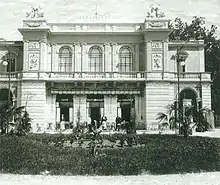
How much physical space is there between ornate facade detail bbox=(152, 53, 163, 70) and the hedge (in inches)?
625

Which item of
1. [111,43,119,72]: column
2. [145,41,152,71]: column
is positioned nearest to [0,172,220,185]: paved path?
[145,41,152,71]: column

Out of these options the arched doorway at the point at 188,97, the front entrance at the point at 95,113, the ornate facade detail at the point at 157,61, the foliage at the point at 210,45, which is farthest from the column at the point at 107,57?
the foliage at the point at 210,45

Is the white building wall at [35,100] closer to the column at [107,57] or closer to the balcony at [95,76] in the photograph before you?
the balcony at [95,76]

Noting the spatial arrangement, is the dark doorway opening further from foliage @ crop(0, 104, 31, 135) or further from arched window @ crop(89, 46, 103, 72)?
foliage @ crop(0, 104, 31, 135)

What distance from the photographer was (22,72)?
2939cm

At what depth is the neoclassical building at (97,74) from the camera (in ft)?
95.5

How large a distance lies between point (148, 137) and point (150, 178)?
16.8 ft

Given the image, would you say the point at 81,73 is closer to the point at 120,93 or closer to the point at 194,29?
the point at 120,93

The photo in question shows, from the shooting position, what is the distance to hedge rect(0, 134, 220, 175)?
1242 centimetres

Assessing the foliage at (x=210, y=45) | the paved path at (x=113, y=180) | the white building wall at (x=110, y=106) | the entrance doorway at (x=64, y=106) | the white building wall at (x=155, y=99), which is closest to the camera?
the paved path at (x=113, y=180)

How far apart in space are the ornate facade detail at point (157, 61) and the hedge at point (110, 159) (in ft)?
52.1

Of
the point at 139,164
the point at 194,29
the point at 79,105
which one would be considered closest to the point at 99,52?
the point at 79,105

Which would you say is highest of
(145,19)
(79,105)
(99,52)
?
(145,19)

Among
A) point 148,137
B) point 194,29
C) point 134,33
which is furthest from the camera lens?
point 194,29
